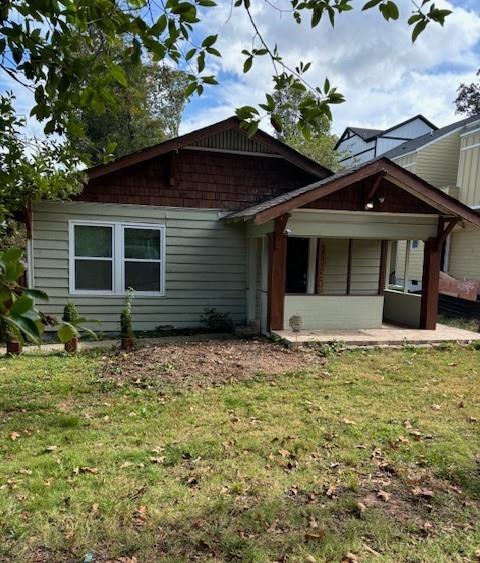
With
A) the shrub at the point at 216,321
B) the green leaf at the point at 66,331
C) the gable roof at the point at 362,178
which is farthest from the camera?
the shrub at the point at 216,321

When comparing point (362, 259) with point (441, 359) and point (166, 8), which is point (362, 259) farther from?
point (166, 8)

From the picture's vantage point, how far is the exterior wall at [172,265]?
8.61m

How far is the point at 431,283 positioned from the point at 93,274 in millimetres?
7155

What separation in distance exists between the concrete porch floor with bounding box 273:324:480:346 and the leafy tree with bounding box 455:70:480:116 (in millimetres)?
31372

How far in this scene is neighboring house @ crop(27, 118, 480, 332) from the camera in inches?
325

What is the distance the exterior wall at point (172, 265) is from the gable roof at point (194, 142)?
2.79ft

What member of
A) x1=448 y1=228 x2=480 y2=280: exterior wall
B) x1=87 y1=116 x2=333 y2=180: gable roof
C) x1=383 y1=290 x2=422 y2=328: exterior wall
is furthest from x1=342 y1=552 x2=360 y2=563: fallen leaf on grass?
x1=448 y1=228 x2=480 y2=280: exterior wall

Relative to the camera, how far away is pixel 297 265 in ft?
32.7

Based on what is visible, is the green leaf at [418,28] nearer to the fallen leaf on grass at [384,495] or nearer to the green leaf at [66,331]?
the green leaf at [66,331]

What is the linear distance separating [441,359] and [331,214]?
3.29 m

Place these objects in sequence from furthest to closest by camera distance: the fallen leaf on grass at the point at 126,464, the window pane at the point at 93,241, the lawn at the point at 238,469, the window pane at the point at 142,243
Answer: the window pane at the point at 142,243
the window pane at the point at 93,241
the fallen leaf on grass at the point at 126,464
the lawn at the point at 238,469

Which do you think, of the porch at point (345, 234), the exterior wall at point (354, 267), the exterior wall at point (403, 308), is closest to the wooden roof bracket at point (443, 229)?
the porch at point (345, 234)

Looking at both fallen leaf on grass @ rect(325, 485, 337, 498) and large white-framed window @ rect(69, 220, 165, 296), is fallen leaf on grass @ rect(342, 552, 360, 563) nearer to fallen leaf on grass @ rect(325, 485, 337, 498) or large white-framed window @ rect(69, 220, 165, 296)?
fallen leaf on grass @ rect(325, 485, 337, 498)

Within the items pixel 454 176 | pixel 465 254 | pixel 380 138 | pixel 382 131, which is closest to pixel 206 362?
pixel 465 254
